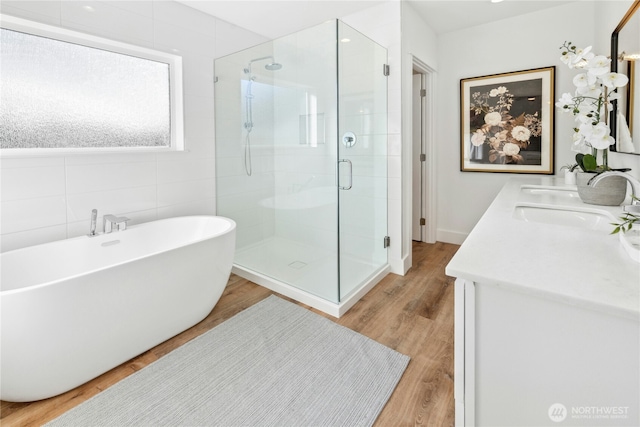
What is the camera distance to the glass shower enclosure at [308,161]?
96.2 inches

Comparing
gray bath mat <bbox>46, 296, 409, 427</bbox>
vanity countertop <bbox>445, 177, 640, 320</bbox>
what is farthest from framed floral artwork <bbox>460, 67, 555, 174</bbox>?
gray bath mat <bbox>46, 296, 409, 427</bbox>

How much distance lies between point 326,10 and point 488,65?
1.86 meters

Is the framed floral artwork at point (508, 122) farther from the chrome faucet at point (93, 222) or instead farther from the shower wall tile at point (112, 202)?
the chrome faucet at point (93, 222)

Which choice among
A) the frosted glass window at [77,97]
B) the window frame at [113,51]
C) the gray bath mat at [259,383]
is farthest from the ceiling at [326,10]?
the gray bath mat at [259,383]

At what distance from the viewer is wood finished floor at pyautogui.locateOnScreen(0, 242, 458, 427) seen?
59.3 inches

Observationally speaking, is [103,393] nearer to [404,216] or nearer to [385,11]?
[404,216]

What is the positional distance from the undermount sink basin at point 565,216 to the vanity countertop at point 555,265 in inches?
11.6

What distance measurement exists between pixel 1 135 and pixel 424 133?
3.77 m

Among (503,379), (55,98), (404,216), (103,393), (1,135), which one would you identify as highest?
(55,98)

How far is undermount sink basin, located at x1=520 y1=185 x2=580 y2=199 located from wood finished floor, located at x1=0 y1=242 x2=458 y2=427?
Answer: 100 cm

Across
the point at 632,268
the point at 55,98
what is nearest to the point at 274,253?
the point at 55,98

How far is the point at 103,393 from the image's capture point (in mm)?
1625

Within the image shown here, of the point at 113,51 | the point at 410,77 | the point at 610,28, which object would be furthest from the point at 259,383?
the point at 610,28

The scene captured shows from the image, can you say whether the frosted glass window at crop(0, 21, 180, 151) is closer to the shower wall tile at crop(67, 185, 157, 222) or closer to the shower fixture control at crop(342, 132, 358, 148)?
the shower wall tile at crop(67, 185, 157, 222)
